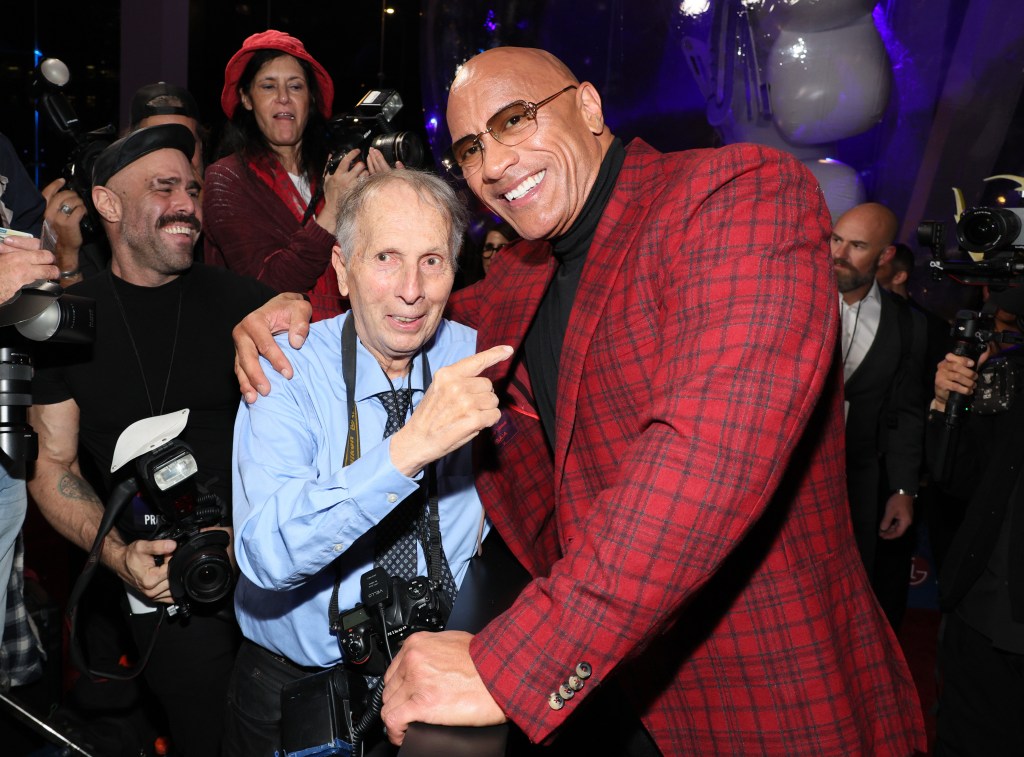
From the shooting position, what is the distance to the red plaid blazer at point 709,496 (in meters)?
1.14

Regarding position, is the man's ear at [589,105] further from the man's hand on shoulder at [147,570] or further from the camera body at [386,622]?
the man's hand on shoulder at [147,570]

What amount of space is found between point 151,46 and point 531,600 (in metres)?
7.01

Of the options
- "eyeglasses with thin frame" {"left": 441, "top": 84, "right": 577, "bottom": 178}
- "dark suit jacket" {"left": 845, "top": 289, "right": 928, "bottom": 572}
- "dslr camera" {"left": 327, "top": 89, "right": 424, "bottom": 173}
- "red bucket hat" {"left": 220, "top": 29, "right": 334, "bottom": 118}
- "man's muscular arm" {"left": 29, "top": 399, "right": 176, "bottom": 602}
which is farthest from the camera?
"dark suit jacket" {"left": 845, "top": 289, "right": 928, "bottom": 572}

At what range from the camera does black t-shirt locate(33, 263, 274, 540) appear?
250 centimetres

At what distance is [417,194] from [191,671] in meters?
1.65

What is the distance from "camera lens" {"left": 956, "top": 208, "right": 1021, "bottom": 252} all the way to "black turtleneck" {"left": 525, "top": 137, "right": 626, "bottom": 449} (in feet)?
4.87

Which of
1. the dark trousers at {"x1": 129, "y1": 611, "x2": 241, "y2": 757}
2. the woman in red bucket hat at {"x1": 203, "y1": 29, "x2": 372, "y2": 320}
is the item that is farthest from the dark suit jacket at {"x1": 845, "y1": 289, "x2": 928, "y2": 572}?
the dark trousers at {"x1": 129, "y1": 611, "x2": 241, "y2": 757}

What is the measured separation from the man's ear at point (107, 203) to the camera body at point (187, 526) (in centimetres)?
98

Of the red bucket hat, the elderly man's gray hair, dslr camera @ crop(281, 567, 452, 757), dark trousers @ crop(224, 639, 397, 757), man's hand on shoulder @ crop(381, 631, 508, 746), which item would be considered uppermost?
the red bucket hat

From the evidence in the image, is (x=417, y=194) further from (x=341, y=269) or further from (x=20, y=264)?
(x=20, y=264)

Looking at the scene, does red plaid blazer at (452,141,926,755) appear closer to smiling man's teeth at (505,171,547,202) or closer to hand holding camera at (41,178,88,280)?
smiling man's teeth at (505,171,547,202)

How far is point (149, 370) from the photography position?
2.58m

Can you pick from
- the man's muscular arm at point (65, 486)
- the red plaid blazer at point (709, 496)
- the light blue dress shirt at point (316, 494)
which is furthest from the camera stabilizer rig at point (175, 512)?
the red plaid blazer at point (709, 496)

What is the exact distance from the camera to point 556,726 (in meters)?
1.13
